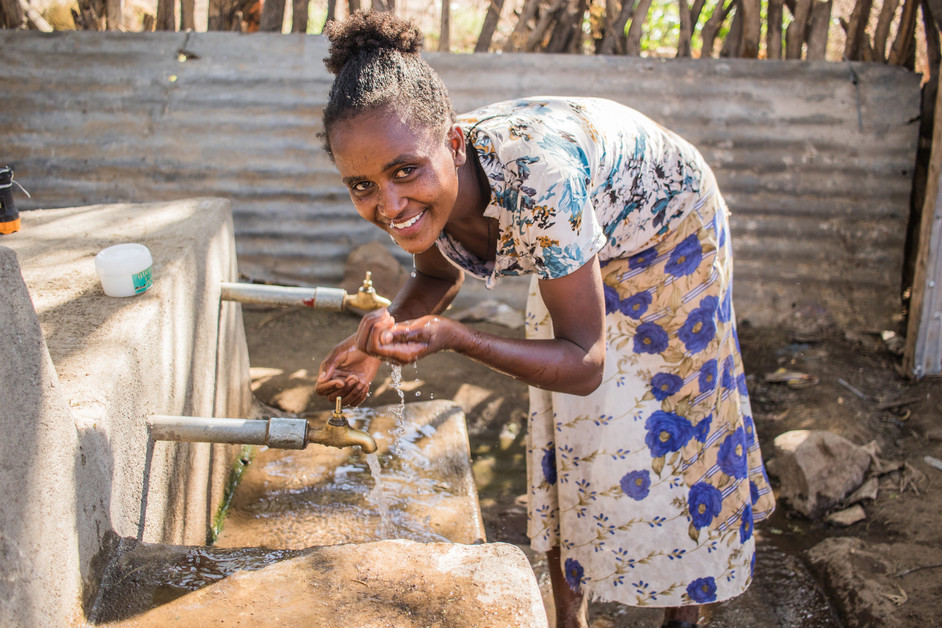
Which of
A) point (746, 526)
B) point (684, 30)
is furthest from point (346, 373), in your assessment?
point (684, 30)

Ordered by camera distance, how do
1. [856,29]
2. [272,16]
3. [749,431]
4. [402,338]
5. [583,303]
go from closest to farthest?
Result: 1. [402,338]
2. [583,303]
3. [749,431]
4. [856,29]
5. [272,16]

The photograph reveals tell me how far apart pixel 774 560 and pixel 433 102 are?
2202 millimetres

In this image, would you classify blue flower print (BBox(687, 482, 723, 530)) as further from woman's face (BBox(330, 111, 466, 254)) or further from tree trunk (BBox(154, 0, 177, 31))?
tree trunk (BBox(154, 0, 177, 31))

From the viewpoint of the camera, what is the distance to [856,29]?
4.23m

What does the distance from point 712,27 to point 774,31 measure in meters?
0.34

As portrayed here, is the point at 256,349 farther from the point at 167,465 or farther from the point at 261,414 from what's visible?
the point at 167,465

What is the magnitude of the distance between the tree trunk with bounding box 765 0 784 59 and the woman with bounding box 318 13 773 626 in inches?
110

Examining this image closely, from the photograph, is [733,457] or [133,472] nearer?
[133,472]

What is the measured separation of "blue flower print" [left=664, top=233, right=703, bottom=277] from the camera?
72.6 inches

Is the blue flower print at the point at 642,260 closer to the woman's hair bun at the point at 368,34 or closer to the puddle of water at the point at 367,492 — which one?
the woman's hair bun at the point at 368,34

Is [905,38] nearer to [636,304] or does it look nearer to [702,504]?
[636,304]

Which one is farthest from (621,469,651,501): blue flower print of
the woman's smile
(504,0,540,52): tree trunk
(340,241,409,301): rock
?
(504,0,540,52): tree trunk

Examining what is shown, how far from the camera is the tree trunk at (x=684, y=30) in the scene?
14.0 feet

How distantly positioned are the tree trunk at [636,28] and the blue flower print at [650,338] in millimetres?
2913
